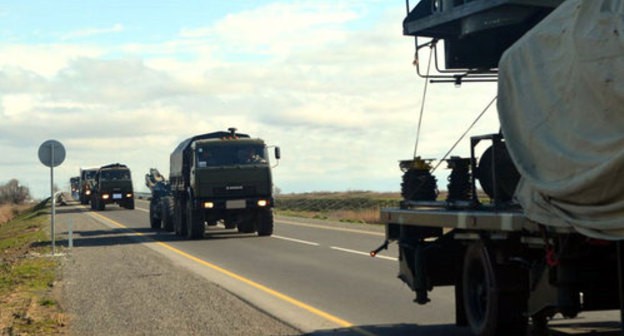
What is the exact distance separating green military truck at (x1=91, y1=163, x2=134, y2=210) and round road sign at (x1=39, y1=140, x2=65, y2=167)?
125ft

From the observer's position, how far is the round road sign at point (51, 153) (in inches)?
930

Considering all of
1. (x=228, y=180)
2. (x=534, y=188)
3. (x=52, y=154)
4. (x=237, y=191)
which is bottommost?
(x=534, y=188)

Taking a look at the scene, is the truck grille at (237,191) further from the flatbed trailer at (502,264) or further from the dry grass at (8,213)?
the dry grass at (8,213)

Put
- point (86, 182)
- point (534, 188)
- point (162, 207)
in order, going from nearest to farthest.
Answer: point (534, 188) < point (162, 207) < point (86, 182)

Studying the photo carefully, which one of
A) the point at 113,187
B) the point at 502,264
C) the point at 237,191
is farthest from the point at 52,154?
the point at 113,187

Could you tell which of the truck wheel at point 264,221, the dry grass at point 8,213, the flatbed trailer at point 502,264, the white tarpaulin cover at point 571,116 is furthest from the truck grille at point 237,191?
the dry grass at point 8,213

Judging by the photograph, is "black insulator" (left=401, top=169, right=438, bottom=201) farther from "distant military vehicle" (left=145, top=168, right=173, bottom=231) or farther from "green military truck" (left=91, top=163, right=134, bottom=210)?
"green military truck" (left=91, top=163, right=134, bottom=210)

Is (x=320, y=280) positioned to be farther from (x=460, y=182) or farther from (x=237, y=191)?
(x=237, y=191)

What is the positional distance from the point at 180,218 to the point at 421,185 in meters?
20.5

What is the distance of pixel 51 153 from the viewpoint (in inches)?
934

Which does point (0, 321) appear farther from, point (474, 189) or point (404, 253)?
point (474, 189)

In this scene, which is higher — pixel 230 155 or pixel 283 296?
pixel 230 155

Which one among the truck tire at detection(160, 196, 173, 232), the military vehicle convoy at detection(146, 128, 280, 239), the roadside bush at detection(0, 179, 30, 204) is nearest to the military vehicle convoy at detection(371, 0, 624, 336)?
the military vehicle convoy at detection(146, 128, 280, 239)

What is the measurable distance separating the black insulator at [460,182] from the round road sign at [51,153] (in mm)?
A: 16133
